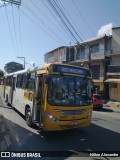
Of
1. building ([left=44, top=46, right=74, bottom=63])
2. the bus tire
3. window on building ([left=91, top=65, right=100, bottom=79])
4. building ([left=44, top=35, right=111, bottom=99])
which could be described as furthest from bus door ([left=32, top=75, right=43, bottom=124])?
building ([left=44, top=46, right=74, bottom=63])

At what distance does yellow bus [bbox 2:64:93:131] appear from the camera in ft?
29.5

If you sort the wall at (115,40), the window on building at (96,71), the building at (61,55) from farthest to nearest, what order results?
Result: the building at (61,55) → the window on building at (96,71) → the wall at (115,40)

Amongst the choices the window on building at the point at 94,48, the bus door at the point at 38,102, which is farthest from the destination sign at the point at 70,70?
the window on building at the point at 94,48

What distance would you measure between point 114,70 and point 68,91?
24.6 metres

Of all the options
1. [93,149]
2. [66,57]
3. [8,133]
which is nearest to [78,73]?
[93,149]

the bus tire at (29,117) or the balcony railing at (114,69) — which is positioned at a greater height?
the balcony railing at (114,69)

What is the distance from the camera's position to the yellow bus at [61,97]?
898 cm

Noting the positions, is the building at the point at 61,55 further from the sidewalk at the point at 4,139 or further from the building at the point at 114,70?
the sidewalk at the point at 4,139

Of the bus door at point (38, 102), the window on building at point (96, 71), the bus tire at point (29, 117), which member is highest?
the window on building at point (96, 71)

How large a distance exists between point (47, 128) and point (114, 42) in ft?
90.7

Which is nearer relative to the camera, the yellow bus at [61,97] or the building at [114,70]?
the yellow bus at [61,97]

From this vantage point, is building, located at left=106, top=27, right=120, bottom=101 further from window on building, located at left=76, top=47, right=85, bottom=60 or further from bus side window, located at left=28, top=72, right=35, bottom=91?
bus side window, located at left=28, top=72, right=35, bottom=91

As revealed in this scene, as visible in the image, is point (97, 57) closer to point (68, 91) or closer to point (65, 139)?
point (68, 91)

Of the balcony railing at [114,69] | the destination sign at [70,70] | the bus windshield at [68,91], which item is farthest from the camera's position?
the balcony railing at [114,69]
